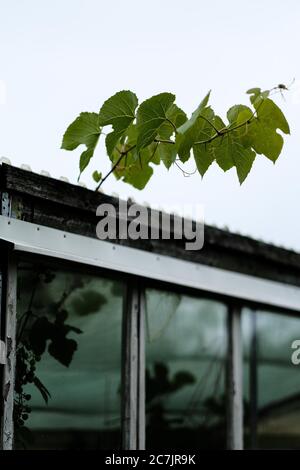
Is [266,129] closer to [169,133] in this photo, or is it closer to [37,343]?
[169,133]

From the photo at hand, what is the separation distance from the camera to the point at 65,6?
8.50m

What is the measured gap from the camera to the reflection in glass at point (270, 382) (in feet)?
15.8

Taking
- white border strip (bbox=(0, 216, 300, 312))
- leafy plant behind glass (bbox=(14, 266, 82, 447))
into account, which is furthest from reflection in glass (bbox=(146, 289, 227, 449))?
leafy plant behind glass (bbox=(14, 266, 82, 447))

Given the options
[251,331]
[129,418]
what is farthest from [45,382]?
[251,331]

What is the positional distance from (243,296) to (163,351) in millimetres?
643

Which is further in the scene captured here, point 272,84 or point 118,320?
point 118,320

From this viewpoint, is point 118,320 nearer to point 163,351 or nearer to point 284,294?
point 163,351

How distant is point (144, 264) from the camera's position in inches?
155

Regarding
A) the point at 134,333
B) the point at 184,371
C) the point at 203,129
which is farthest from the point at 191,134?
the point at 184,371

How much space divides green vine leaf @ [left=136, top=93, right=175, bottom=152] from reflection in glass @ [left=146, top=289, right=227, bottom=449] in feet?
3.89

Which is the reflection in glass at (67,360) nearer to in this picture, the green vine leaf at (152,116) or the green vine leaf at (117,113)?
the green vine leaf at (117,113)

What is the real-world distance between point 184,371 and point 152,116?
1775mm

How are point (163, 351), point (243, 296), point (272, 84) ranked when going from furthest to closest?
point (243, 296) < point (163, 351) < point (272, 84)
